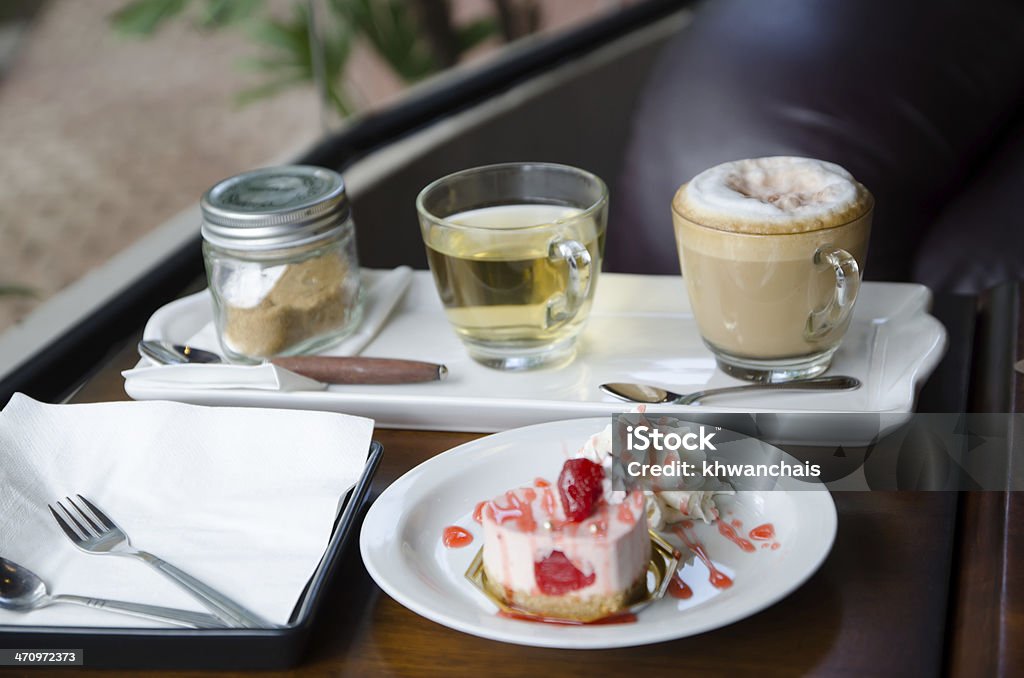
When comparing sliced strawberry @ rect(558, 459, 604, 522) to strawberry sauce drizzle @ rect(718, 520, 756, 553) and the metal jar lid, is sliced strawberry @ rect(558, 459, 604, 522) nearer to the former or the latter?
strawberry sauce drizzle @ rect(718, 520, 756, 553)

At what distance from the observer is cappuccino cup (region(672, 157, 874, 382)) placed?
0.82m

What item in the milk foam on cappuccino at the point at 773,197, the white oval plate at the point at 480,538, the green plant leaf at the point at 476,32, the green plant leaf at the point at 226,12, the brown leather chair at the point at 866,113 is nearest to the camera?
the white oval plate at the point at 480,538

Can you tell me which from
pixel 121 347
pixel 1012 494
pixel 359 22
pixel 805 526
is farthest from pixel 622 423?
pixel 359 22

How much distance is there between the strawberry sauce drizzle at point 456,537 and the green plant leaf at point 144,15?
1394mm

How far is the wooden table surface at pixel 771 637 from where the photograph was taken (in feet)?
1.93

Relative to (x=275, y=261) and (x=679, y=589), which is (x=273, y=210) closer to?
(x=275, y=261)

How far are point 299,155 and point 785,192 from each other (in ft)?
3.58

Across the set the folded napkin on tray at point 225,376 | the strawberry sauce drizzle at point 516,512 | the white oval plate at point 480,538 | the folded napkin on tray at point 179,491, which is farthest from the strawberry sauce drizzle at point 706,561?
the folded napkin on tray at point 225,376

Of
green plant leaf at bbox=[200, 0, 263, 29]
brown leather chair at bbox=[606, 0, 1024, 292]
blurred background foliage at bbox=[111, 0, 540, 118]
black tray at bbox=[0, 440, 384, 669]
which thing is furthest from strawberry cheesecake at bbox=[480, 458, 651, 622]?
green plant leaf at bbox=[200, 0, 263, 29]

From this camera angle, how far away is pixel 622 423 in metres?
0.71

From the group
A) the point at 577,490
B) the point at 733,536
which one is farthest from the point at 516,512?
the point at 733,536

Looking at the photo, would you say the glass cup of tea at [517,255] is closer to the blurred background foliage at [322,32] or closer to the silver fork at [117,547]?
the silver fork at [117,547]

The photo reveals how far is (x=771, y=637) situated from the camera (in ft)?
1.99

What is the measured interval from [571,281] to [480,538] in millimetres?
286
